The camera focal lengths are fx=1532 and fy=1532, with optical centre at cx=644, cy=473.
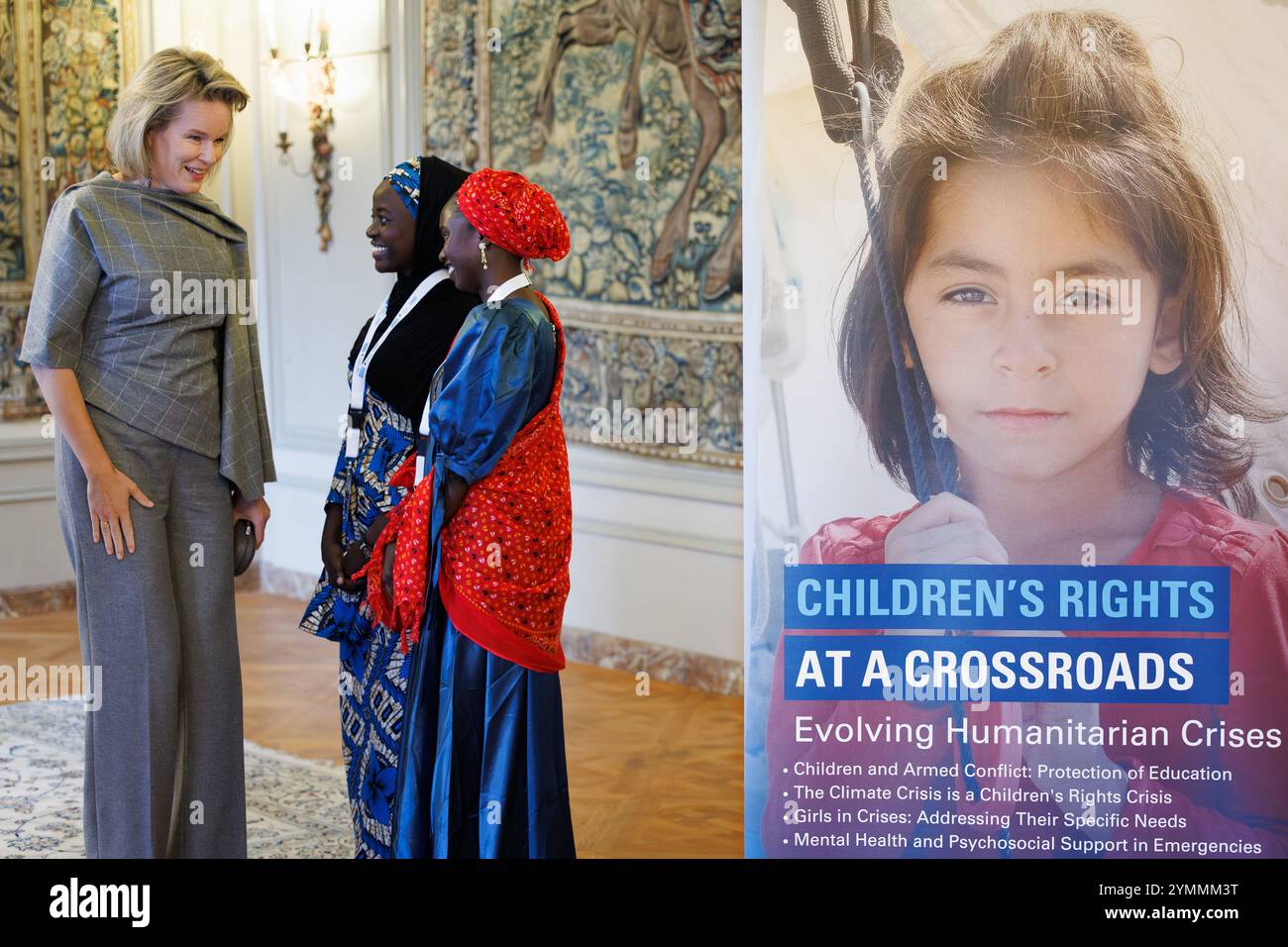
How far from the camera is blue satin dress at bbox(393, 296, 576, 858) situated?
3119 mm

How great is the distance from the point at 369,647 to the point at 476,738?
0.49m

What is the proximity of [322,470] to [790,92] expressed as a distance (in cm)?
475

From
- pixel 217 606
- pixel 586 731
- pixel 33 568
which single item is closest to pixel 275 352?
pixel 33 568

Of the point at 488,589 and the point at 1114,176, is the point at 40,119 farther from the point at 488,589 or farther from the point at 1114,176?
the point at 1114,176

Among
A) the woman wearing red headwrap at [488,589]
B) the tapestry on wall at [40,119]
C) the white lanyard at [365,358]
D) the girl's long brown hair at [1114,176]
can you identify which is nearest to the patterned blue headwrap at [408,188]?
the white lanyard at [365,358]

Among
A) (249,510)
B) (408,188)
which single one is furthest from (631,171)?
(249,510)

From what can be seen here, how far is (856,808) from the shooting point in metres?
3.00

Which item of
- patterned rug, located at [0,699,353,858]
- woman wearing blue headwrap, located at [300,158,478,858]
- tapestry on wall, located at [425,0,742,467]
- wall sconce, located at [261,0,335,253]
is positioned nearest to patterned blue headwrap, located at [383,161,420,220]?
woman wearing blue headwrap, located at [300,158,478,858]

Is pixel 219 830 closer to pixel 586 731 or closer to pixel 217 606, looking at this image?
pixel 217 606

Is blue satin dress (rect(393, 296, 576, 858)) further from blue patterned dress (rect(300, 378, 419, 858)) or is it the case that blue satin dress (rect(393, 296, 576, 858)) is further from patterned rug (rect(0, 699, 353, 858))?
Answer: patterned rug (rect(0, 699, 353, 858))

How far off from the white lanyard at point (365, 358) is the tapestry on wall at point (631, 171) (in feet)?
7.54

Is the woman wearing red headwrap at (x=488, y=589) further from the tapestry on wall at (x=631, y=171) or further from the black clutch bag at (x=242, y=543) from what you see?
the tapestry on wall at (x=631, y=171)

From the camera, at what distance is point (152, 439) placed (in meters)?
3.21

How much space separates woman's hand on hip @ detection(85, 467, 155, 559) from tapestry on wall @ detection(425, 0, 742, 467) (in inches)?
114
